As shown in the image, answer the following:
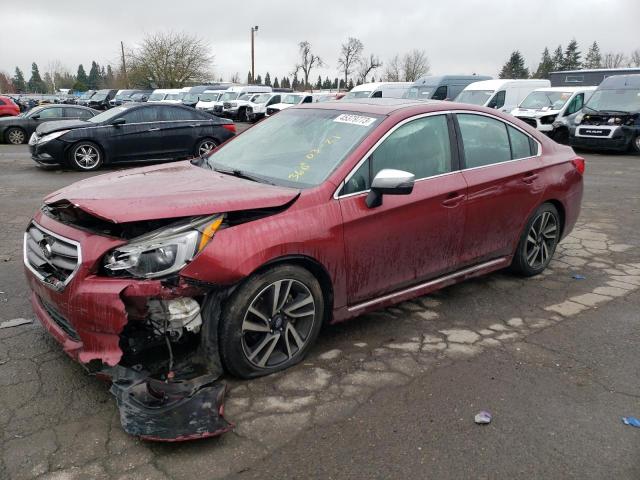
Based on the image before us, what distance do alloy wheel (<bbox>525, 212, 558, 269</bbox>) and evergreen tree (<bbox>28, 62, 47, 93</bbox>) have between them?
387ft

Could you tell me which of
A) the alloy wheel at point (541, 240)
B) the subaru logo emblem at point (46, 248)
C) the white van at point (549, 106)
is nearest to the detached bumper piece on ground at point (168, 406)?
the subaru logo emblem at point (46, 248)

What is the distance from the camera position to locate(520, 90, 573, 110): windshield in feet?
59.8

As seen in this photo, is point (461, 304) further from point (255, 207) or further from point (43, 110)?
point (43, 110)

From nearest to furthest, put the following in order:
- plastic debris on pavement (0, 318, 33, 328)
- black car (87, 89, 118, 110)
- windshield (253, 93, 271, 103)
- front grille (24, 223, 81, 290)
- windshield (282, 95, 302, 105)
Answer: front grille (24, 223, 81, 290) → plastic debris on pavement (0, 318, 33, 328) → windshield (282, 95, 302, 105) → windshield (253, 93, 271, 103) → black car (87, 89, 118, 110)

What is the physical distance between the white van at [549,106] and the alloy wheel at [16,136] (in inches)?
637

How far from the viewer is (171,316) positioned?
9.31 feet

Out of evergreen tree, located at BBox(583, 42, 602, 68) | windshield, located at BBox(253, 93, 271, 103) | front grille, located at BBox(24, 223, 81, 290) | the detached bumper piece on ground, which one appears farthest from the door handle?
evergreen tree, located at BBox(583, 42, 602, 68)

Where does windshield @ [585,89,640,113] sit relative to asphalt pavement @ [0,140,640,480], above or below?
above

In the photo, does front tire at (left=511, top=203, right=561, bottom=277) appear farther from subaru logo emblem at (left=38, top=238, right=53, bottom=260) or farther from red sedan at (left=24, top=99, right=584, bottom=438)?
subaru logo emblem at (left=38, top=238, right=53, bottom=260)

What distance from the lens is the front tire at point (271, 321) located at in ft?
9.80

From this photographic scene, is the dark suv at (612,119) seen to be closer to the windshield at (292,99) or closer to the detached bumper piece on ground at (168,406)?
the windshield at (292,99)

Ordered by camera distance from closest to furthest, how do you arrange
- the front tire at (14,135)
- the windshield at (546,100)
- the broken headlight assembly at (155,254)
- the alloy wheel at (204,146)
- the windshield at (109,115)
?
the broken headlight assembly at (155,254) → the windshield at (109,115) → the alloy wheel at (204,146) → the front tire at (14,135) → the windshield at (546,100)

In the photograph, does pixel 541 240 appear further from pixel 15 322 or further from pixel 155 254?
pixel 15 322

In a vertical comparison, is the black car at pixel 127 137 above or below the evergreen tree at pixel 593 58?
below
